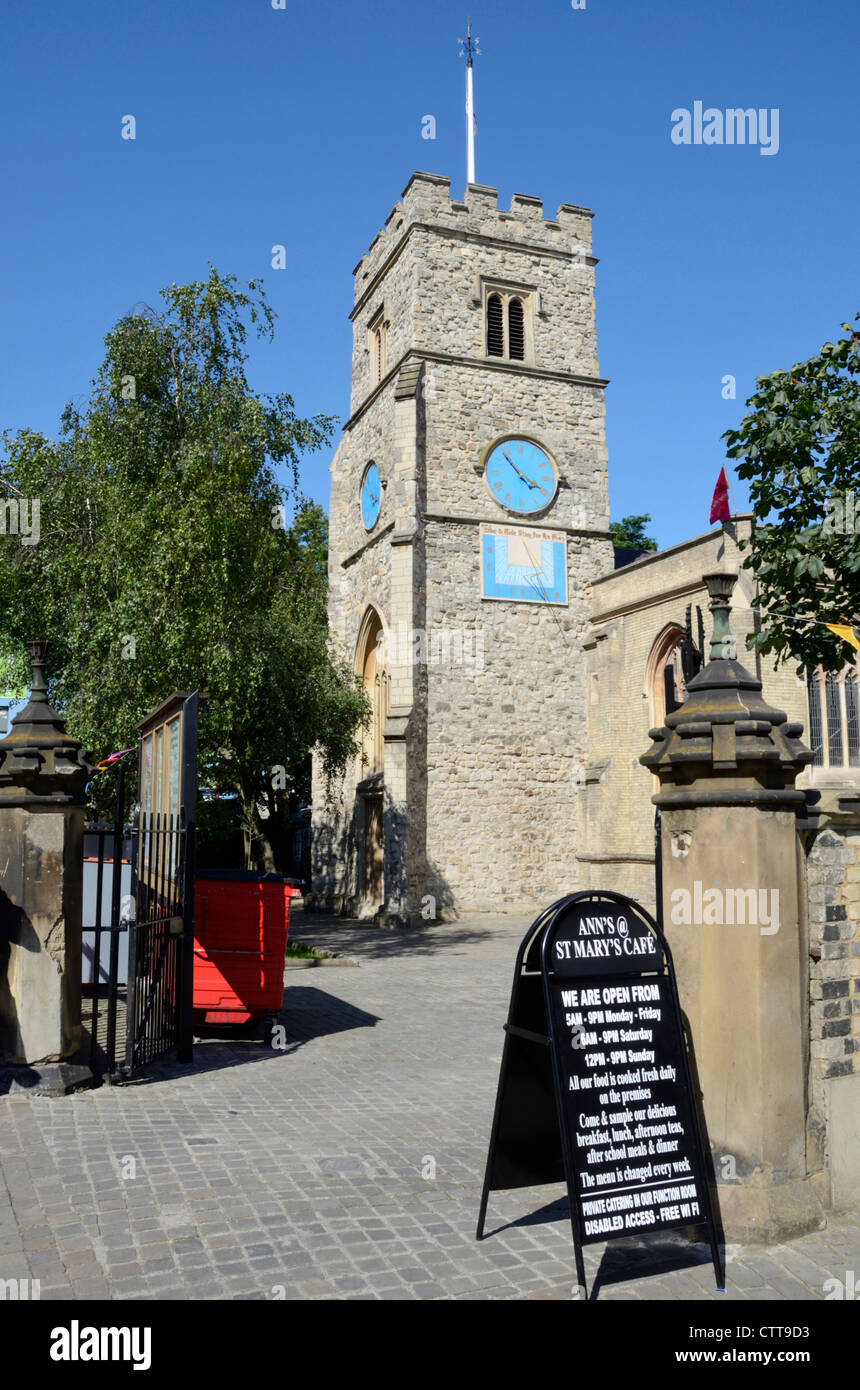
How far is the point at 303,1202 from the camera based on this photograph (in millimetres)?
5148

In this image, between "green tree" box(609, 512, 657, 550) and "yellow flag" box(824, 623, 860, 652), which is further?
"green tree" box(609, 512, 657, 550)

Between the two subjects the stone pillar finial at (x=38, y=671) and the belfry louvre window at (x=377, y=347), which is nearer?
the stone pillar finial at (x=38, y=671)

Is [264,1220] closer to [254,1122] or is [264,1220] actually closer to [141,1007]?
[254,1122]

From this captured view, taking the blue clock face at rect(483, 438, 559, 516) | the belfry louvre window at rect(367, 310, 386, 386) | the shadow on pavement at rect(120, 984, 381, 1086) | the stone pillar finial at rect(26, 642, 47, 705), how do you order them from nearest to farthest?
the stone pillar finial at rect(26, 642, 47, 705)
the shadow on pavement at rect(120, 984, 381, 1086)
the blue clock face at rect(483, 438, 559, 516)
the belfry louvre window at rect(367, 310, 386, 386)

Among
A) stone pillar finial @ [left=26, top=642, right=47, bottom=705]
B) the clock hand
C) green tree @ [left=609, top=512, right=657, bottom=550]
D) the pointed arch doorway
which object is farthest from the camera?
green tree @ [left=609, top=512, right=657, bottom=550]

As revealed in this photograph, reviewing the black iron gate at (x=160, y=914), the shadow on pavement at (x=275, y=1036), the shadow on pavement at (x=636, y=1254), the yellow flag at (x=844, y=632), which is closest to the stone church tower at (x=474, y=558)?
the shadow on pavement at (x=275, y=1036)

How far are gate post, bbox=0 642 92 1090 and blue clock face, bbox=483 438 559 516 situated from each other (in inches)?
763

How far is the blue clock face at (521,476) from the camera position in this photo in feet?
84.3

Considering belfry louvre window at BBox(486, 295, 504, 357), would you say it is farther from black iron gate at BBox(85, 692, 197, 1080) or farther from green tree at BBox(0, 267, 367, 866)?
black iron gate at BBox(85, 692, 197, 1080)

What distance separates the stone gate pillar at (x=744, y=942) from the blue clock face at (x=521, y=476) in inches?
829

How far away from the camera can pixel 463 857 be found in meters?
24.1

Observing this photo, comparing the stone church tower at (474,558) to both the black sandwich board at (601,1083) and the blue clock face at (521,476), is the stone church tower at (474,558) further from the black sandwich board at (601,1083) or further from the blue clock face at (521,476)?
the black sandwich board at (601,1083)

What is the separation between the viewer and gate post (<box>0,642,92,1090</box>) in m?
7.30

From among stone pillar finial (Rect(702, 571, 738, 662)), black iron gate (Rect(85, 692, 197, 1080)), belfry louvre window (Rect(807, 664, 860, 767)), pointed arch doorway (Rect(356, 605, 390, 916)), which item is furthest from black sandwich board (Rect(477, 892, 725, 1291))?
pointed arch doorway (Rect(356, 605, 390, 916))
